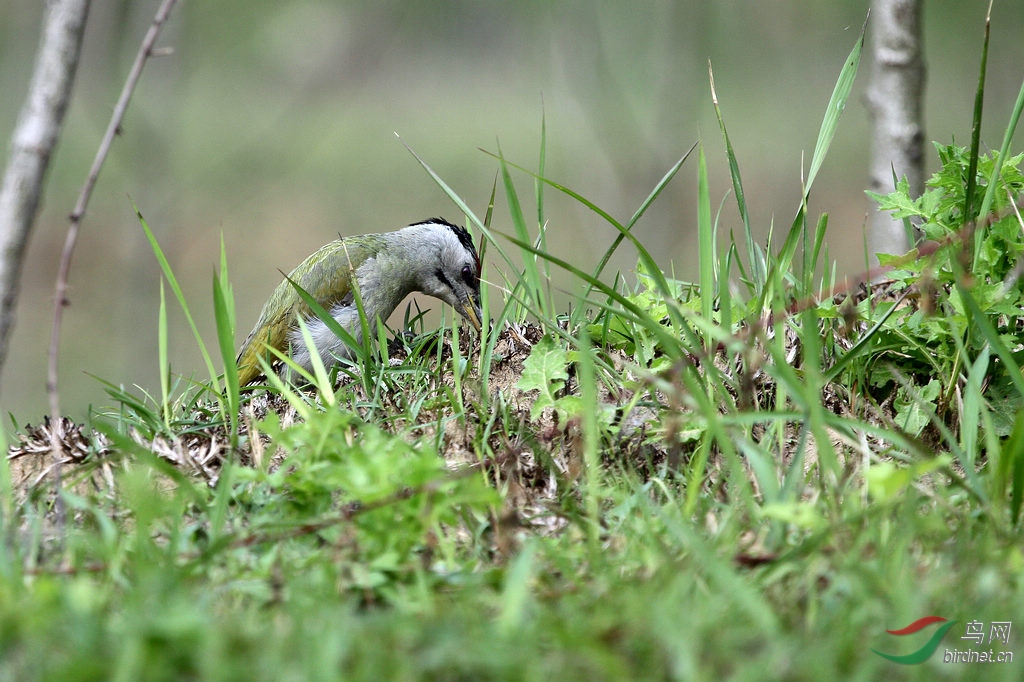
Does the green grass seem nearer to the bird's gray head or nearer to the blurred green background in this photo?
the bird's gray head

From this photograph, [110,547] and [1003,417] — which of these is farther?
[1003,417]

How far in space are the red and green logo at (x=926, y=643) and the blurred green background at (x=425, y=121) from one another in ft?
30.1

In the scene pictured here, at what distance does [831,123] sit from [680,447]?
1102 mm

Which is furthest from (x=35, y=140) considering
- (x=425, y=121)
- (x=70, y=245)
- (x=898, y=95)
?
(x=425, y=121)

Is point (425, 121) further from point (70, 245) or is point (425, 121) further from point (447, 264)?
point (70, 245)

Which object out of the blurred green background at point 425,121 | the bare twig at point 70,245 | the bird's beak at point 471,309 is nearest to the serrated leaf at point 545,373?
the bare twig at point 70,245

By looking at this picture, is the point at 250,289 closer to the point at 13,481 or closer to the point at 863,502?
the point at 13,481

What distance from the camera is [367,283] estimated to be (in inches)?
202

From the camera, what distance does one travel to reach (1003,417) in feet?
8.11

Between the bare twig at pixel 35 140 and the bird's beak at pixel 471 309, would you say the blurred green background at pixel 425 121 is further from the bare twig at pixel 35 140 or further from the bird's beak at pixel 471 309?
the bare twig at pixel 35 140

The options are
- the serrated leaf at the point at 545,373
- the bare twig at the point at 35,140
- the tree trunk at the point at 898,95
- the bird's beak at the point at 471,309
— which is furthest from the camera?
the bird's beak at the point at 471,309

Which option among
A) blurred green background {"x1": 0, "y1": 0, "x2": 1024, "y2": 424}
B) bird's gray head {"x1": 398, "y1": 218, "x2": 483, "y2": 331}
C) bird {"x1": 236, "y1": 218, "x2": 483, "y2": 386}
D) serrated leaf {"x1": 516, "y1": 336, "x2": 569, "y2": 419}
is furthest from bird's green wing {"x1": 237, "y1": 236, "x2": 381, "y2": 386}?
blurred green background {"x1": 0, "y1": 0, "x2": 1024, "y2": 424}

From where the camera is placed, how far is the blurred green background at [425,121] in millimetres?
11578

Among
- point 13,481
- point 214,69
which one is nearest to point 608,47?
point 13,481
